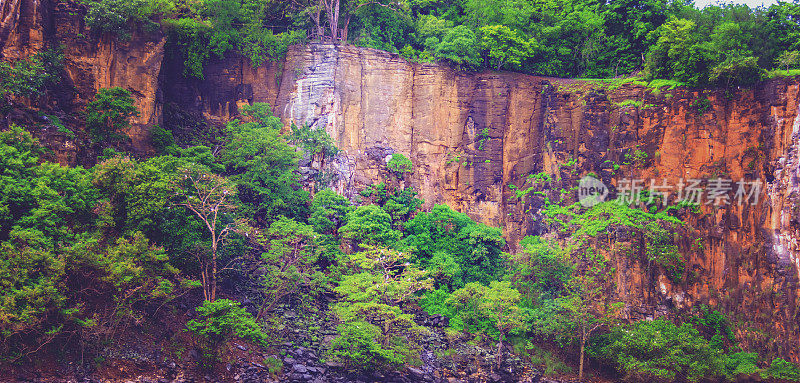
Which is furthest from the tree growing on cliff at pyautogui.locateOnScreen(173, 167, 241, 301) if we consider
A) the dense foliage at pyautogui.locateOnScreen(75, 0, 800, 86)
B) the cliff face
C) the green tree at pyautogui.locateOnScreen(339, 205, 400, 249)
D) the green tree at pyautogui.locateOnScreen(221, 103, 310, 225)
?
the dense foliage at pyautogui.locateOnScreen(75, 0, 800, 86)

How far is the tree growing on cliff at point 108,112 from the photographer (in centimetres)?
2702

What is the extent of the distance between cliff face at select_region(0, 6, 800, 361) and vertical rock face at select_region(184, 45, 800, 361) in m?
0.07

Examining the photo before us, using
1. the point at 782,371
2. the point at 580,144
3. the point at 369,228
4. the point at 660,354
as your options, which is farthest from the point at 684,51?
the point at 369,228

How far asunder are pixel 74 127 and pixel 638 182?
27.6 metres

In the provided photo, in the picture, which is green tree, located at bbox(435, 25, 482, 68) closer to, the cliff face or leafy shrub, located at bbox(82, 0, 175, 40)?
the cliff face

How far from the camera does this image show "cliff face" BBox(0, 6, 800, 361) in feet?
100

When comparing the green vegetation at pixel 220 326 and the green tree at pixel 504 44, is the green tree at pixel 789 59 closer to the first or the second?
the green tree at pixel 504 44

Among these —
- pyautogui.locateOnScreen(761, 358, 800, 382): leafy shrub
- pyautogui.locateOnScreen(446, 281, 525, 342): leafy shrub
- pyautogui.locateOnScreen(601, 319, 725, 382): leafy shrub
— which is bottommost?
pyautogui.locateOnScreen(761, 358, 800, 382): leafy shrub

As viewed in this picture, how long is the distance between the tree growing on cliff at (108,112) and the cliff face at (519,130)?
3.92 ft

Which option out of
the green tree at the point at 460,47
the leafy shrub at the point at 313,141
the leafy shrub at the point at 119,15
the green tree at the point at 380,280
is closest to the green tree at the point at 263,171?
the leafy shrub at the point at 313,141

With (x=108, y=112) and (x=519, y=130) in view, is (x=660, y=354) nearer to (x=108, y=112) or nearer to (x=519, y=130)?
(x=519, y=130)

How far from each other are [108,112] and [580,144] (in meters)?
24.4

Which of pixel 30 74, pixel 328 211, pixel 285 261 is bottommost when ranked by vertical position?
pixel 285 261

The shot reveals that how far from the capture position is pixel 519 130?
3828cm
